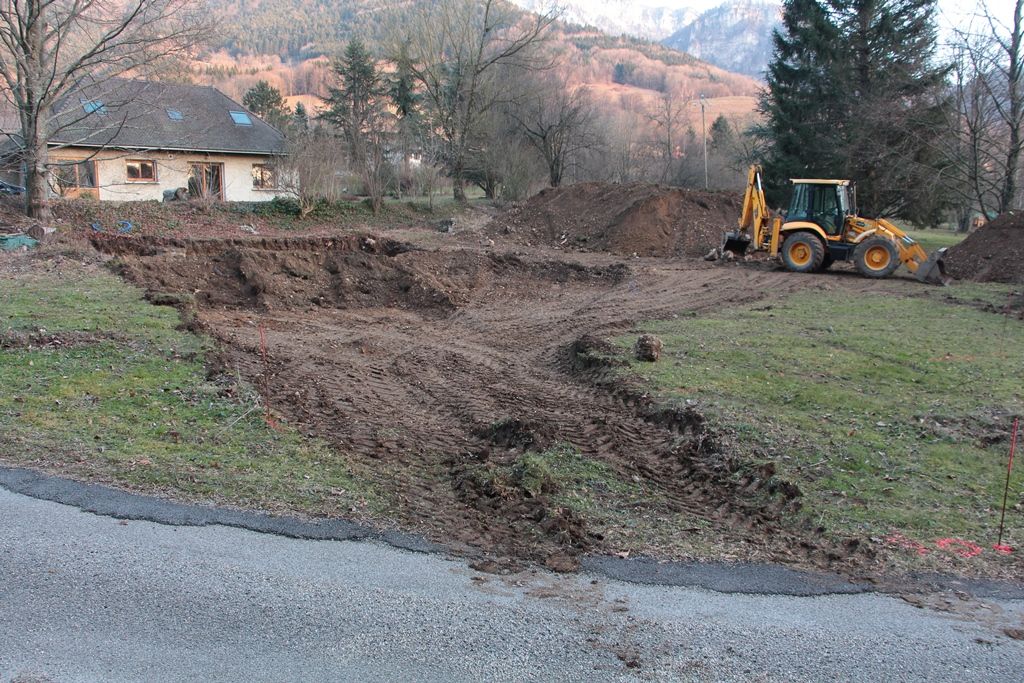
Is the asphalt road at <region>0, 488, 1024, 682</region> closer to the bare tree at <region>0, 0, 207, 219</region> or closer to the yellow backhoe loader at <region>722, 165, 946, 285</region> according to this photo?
the yellow backhoe loader at <region>722, 165, 946, 285</region>

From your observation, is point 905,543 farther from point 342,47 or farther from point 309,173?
point 342,47

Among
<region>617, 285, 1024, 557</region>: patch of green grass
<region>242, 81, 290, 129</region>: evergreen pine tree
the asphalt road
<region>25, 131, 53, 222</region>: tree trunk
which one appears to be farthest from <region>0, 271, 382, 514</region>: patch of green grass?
<region>242, 81, 290, 129</region>: evergreen pine tree

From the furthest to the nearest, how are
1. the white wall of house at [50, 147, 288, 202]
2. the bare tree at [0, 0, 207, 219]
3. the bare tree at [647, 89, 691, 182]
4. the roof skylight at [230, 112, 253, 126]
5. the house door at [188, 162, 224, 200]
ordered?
the bare tree at [647, 89, 691, 182], the roof skylight at [230, 112, 253, 126], the house door at [188, 162, 224, 200], the white wall of house at [50, 147, 288, 202], the bare tree at [0, 0, 207, 219]

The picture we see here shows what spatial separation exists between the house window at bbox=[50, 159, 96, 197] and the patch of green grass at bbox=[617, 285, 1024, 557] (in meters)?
23.7

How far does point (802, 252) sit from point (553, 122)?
72.6ft

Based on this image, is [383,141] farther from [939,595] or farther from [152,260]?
[939,595]

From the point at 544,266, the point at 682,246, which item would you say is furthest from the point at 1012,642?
the point at 682,246

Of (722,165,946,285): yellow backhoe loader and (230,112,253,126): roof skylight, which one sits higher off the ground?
(230,112,253,126): roof skylight

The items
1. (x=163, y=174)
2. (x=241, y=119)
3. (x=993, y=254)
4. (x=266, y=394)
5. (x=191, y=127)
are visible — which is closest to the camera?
(x=266, y=394)

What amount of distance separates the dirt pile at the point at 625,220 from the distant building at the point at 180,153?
10382mm

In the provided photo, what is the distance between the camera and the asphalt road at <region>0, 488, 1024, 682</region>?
4055 millimetres

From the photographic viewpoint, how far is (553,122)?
39219 millimetres

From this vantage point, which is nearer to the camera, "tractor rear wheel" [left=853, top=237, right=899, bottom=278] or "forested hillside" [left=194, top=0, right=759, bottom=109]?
"tractor rear wheel" [left=853, top=237, right=899, bottom=278]

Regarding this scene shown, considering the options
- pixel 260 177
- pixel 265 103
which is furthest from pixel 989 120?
pixel 265 103
